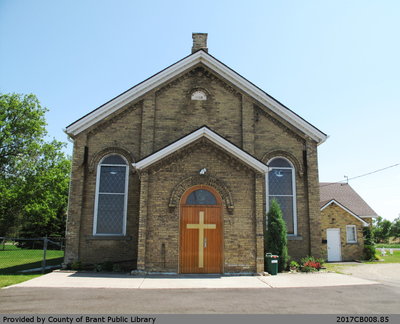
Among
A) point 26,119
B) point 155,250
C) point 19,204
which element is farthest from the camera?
point 26,119

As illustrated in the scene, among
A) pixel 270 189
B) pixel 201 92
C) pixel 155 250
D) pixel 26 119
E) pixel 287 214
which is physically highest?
pixel 26 119

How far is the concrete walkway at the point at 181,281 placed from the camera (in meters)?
10.0

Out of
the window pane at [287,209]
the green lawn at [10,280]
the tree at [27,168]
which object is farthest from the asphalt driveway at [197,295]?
the tree at [27,168]

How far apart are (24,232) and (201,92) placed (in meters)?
32.1

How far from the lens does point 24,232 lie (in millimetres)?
38156

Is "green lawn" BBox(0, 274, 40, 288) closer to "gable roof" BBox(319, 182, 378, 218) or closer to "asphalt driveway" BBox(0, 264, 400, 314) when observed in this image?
"asphalt driveway" BBox(0, 264, 400, 314)

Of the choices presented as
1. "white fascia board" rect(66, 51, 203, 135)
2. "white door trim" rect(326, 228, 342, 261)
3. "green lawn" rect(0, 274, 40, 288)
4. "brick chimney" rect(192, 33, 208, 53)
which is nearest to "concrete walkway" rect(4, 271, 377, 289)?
"green lawn" rect(0, 274, 40, 288)

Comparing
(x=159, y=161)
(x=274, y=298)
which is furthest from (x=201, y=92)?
(x=274, y=298)

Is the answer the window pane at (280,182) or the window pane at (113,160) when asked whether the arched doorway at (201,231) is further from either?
the window pane at (113,160)

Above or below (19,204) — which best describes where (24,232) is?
below

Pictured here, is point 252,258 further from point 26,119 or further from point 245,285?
point 26,119

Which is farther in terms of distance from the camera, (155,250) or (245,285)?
(155,250)

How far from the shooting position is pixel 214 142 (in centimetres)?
1272

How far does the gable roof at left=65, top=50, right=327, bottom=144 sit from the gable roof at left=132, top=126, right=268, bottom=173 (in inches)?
155
